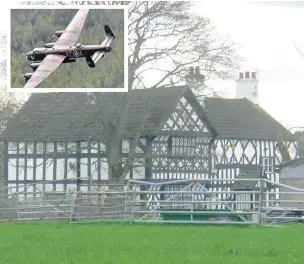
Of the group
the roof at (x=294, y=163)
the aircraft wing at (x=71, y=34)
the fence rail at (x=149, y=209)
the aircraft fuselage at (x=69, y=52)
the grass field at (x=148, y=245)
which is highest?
the aircraft wing at (x=71, y=34)

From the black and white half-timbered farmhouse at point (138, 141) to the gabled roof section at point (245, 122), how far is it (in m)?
0.14

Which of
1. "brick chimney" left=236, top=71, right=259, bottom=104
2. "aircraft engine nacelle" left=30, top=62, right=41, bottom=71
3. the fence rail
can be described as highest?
"brick chimney" left=236, top=71, right=259, bottom=104

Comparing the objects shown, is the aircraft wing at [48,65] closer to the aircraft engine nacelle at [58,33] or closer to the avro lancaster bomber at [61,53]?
the avro lancaster bomber at [61,53]

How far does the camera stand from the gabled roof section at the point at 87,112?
31047mm

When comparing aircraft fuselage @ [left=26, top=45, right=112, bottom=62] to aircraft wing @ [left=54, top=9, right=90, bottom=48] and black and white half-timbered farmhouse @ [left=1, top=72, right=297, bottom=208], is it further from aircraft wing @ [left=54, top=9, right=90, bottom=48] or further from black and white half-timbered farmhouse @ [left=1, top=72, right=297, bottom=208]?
black and white half-timbered farmhouse @ [left=1, top=72, right=297, bottom=208]

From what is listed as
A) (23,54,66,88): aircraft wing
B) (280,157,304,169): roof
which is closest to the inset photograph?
(23,54,66,88): aircraft wing

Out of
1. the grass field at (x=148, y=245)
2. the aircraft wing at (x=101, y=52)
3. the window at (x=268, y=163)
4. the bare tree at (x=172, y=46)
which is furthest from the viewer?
the window at (x=268, y=163)

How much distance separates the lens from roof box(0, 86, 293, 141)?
102ft

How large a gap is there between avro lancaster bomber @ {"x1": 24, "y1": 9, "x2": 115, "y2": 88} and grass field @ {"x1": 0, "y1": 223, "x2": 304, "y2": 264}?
2543 millimetres

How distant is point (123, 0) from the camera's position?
88.2 feet

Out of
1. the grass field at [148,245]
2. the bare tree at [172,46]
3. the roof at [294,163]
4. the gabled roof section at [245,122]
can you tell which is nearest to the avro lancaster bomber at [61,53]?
the grass field at [148,245]

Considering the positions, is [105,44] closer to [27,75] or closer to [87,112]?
[27,75]

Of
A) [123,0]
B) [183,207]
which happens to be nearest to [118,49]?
[183,207]

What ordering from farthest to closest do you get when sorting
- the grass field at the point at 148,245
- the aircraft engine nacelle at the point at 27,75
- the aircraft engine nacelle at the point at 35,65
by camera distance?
the aircraft engine nacelle at the point at 27,75 < the aircraft engine nacelle at the point at 35,65 < the grass field at the point at 148,245
